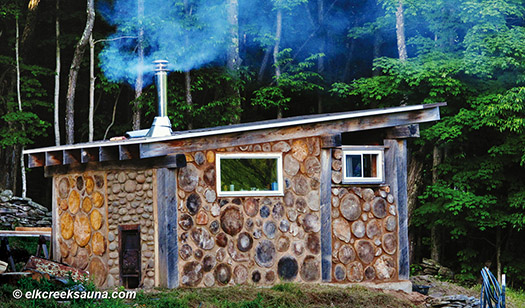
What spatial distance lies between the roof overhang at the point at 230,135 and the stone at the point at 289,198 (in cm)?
89

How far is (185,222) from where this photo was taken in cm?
1106

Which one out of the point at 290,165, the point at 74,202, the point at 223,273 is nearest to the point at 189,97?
the point at 74,202

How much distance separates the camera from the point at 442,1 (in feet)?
64.8

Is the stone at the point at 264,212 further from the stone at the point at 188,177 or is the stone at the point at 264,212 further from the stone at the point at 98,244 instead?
the stone at the point at 98,244

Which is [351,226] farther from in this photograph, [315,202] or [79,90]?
[79,90]

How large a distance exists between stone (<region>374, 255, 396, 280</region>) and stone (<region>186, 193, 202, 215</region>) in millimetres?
3223

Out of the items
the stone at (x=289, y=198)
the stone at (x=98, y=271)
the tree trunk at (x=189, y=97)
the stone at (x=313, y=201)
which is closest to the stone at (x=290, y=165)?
the stone at (x=289, y=198)

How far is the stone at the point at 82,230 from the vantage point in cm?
1198

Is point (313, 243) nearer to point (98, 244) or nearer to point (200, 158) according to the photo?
point (200, 158)

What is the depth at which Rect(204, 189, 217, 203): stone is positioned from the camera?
1127cm

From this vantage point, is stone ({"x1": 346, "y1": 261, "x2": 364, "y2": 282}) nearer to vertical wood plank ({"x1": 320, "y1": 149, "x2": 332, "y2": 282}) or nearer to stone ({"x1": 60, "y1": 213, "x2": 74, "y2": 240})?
vertical wood plank ({"x1": 320, "y1": 149, "x2": 332, "y2": 282})

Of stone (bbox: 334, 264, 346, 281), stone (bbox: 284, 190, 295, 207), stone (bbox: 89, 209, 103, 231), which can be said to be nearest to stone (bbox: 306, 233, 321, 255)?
stone (bbox: 334, 264, 346, 281)

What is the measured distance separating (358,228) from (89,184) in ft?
14.5

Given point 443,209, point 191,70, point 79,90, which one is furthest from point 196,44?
point 443,209
